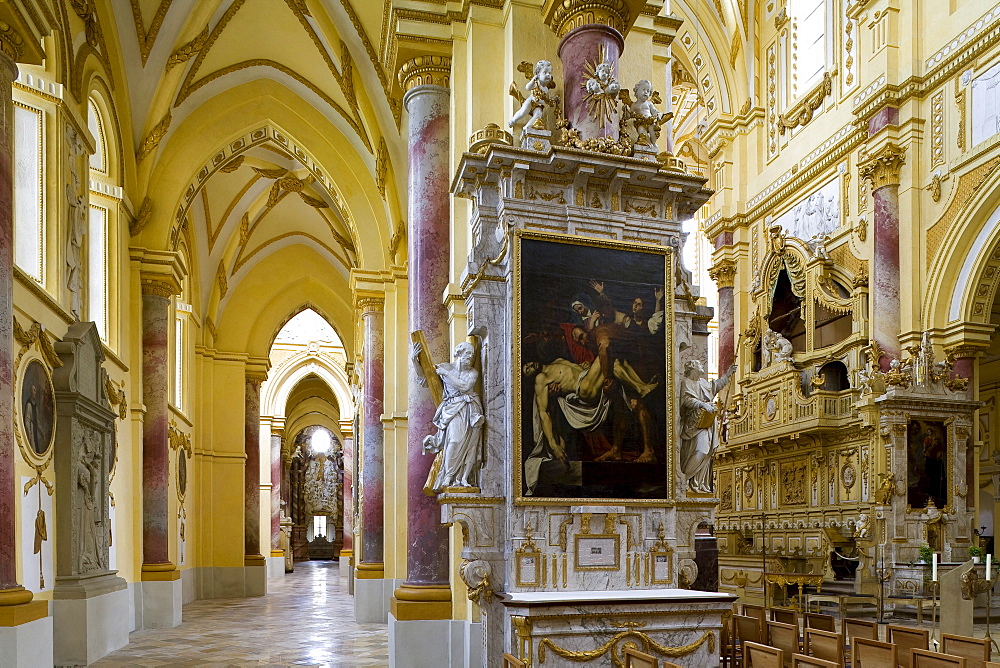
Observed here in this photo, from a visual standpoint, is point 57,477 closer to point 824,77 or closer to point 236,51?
point 236,51

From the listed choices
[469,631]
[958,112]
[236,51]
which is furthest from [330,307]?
[469,631]

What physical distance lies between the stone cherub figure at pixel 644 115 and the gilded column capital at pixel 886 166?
1102 centimetres

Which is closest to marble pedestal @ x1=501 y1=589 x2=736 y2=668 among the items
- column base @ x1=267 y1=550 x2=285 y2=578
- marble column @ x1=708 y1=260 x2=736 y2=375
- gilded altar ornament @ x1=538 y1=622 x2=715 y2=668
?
gilded altar ornament @ x1=538 y1=622 x2=715 y2=668

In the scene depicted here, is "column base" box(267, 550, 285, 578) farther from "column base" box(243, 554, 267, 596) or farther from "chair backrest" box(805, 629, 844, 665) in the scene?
"chair backrest" box(805, 629, 844, 665)

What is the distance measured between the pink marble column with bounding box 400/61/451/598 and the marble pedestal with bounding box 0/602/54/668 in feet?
12.9

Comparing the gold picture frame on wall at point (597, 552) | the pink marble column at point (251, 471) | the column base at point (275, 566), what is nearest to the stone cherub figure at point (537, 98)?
the gold picture frame on wall at point (597, 552)

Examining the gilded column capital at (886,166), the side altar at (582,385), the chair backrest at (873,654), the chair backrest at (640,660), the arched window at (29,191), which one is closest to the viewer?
the chair backrest at (640,660)

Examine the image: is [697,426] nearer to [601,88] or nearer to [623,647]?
[623,647]

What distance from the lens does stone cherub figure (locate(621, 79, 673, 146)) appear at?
8.61 metres

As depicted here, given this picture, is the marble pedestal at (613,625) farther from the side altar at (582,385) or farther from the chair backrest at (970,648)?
the chair backrest at (970,648)

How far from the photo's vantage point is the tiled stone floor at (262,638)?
1233 centimetres

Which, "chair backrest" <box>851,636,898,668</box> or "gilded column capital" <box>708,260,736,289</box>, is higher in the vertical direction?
"gilded column capital" <box>708,260,736,289</box>

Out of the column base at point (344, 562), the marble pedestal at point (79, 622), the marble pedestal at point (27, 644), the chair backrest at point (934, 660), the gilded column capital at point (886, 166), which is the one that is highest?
the gilded column capital at point (886, 166)

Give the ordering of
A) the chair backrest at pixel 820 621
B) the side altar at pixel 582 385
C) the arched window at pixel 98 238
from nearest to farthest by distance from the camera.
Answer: the side altar at pixel 582 385 < the chair backrest at pixel 820 621 < the arched window at pixel 98 238
